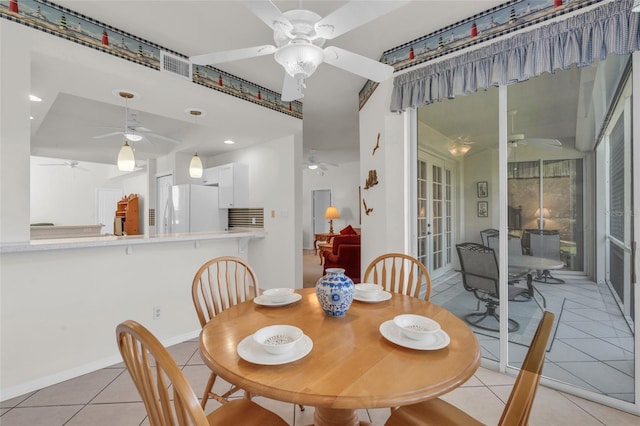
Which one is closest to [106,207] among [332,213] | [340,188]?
[332,213]

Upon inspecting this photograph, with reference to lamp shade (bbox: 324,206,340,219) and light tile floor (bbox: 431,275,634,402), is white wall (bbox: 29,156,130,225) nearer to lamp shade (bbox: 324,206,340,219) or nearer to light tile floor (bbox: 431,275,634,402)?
lamp shade (bbox: 324,206,340,219)

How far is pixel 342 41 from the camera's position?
8.46ft

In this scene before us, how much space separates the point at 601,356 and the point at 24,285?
3.94m

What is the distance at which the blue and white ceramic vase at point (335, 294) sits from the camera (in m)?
1.32

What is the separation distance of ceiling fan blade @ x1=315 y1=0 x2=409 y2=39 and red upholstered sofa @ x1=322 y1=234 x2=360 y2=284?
3345 mm

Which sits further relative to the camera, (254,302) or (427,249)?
(427,249)

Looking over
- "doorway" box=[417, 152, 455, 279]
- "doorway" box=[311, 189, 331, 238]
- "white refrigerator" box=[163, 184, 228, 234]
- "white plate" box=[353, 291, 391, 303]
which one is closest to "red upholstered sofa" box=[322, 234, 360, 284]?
"doorway" box=[417, 152, 455, 279]

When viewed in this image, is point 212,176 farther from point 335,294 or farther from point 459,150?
point 335,294

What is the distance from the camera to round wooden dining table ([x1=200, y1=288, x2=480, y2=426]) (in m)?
0.81

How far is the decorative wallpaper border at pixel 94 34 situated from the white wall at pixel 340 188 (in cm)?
529

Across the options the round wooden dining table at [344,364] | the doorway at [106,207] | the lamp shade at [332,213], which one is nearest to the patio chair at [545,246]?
the round wooden dining table at [344,364]

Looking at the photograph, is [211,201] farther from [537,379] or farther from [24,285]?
[537,379]

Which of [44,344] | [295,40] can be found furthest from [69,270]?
[295,40]

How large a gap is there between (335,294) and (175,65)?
2.59m
